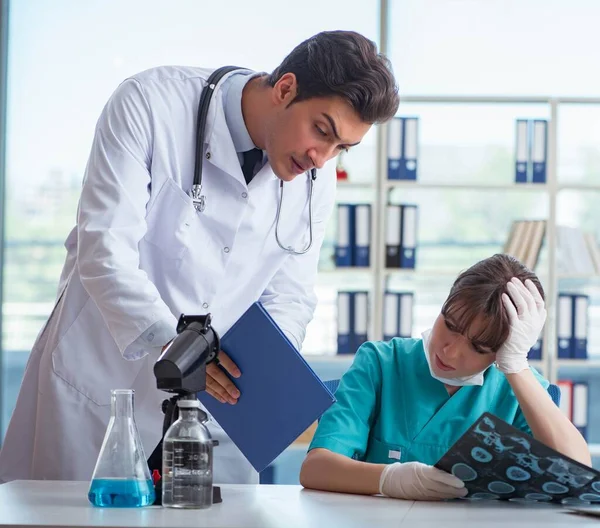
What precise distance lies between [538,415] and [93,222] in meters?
0.88

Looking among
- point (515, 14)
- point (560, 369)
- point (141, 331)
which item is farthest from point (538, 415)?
point (515, 14)

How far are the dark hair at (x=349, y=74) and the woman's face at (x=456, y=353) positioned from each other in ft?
1.39

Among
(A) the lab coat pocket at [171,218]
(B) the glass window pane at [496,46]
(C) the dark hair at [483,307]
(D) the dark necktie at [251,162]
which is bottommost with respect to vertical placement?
(C) the dark hair at [483,307]

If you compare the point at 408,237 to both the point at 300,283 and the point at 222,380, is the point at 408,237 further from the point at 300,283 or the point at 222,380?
the point at 222,380

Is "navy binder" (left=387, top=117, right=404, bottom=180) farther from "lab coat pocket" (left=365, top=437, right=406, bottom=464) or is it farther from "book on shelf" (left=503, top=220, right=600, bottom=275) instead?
"lab coat pocket" (left=365, top=437, right=406, bottom=464)

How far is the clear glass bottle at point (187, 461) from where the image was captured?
1251mm

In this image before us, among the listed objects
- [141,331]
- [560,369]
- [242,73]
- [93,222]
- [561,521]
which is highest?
[242,73]

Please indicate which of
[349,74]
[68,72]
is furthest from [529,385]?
[68,72]

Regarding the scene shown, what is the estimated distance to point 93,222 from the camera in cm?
159

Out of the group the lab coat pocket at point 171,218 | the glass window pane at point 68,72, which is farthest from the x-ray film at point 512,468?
the glass window pane at point 68,72

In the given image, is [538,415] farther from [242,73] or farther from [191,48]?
[191,48]

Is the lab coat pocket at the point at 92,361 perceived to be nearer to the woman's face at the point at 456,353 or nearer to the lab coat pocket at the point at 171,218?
the lab coat pocket at the point at 171,218

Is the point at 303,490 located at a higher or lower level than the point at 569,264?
lower

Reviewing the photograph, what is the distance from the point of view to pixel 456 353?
172 cm
